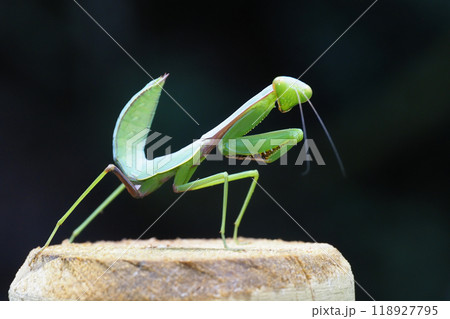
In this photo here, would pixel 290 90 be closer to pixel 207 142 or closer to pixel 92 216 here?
pixel 207 142

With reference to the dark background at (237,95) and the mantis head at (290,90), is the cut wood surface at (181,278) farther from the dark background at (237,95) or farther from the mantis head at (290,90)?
the dark background at (237,95)

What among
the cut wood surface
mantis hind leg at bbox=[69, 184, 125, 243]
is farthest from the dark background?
the cut wood surface

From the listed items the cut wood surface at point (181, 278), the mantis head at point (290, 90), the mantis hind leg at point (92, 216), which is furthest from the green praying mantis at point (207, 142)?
the cut wood surface at point (181, 278)

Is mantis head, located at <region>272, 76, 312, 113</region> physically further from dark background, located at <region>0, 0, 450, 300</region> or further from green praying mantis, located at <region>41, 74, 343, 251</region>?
dark background, located at <region>0, 0, 450, 300</region>

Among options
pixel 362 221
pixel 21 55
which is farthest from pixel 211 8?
pixel 362 221

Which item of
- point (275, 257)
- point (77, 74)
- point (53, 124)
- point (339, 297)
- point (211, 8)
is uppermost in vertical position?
point (211, 8)

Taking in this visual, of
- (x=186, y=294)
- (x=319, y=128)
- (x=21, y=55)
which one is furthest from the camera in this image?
(x=319, y=128)

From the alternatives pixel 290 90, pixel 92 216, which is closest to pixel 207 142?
pixel 290 90

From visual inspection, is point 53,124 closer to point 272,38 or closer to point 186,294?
point 272,38
